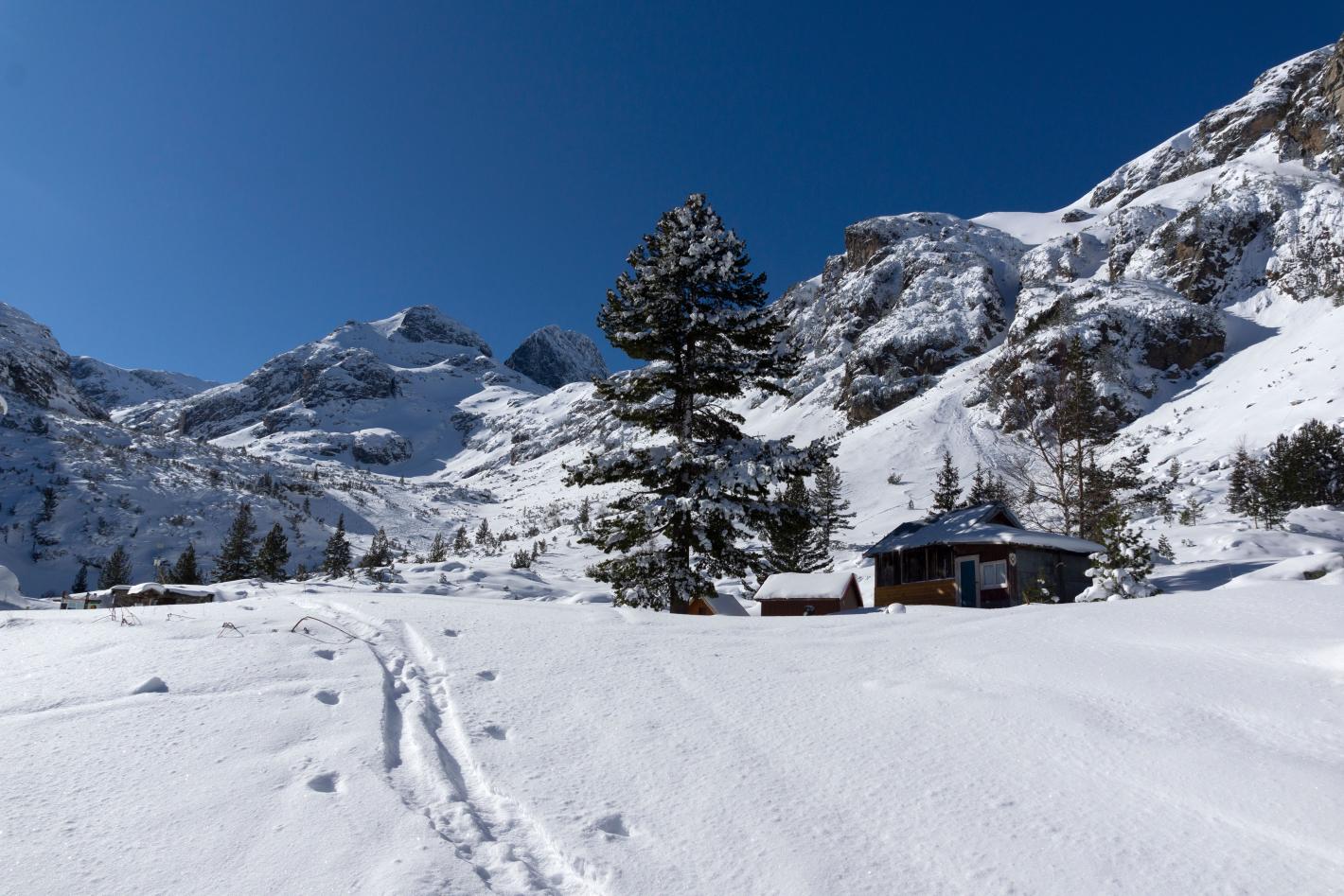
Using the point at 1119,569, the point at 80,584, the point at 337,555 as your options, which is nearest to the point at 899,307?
the point at 337,555

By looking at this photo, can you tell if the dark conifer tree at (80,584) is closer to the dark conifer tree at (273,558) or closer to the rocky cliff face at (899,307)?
the dark conifer tree at (273,558)

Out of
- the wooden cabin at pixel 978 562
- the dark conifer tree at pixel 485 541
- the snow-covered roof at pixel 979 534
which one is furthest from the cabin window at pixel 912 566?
the dark conifer tree at pixel 485 541

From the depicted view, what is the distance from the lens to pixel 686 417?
1698 cm

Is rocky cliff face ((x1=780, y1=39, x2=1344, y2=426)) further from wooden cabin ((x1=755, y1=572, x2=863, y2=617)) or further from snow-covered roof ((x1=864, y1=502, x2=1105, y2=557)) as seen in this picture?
wooden cabin ((x1=755, y1=572, x2=863, y2=617))

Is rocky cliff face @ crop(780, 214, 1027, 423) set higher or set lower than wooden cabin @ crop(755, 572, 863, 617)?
higher

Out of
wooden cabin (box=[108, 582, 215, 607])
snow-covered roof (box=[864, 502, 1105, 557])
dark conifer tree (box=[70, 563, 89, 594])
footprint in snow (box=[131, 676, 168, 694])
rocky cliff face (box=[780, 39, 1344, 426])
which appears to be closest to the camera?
footprint in snow (box=[131, 676, 168, 694])

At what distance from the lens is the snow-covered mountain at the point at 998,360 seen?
63.9 metres

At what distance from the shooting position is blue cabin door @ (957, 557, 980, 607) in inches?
957

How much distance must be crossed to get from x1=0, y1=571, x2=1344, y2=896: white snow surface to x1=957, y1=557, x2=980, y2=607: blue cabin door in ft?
60.4

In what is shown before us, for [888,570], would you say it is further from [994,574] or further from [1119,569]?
[1119,569]

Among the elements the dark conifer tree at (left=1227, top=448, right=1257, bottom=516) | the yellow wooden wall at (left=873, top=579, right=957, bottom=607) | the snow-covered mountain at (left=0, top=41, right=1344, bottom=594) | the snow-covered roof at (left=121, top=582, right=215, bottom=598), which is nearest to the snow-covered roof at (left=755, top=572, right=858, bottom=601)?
the yellow wooden wall at (left=873, top=579, right=957, bottom=607)

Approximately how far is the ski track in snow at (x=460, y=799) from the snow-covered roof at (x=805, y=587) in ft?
67.4

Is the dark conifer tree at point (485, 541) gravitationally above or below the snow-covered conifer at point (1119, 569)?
below

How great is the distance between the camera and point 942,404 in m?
86.6
